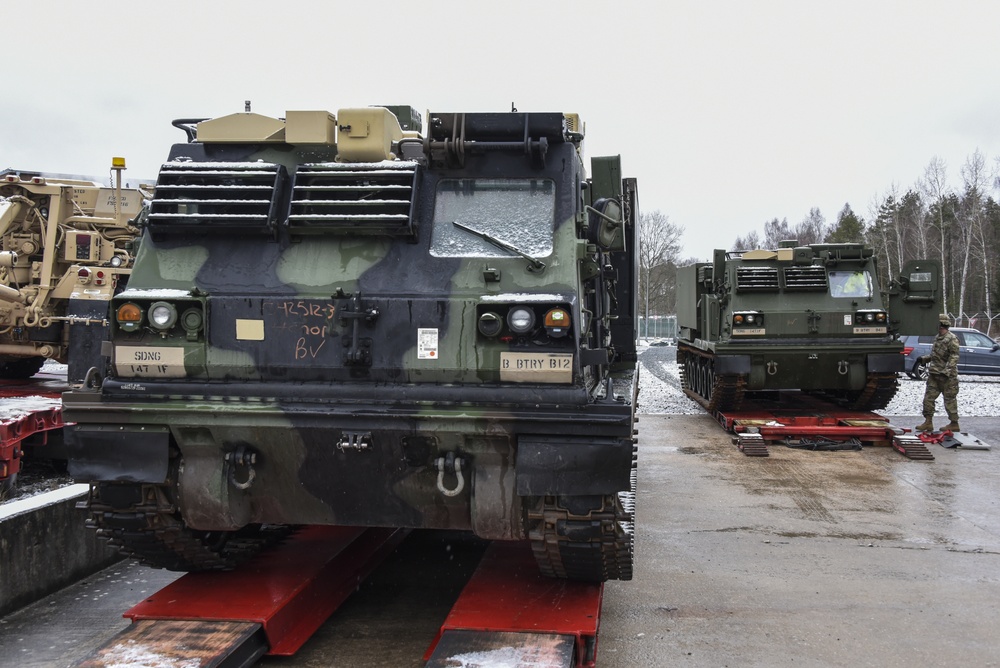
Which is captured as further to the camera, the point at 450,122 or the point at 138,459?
the point at 450,122

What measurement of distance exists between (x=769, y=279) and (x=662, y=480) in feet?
16.0

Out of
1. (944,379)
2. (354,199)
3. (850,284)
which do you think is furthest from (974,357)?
(354,199)

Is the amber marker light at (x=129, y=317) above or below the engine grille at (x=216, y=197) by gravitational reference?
below

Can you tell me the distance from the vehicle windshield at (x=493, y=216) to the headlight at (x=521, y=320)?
49cm

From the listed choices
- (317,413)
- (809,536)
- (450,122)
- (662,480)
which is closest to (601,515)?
(317,413)

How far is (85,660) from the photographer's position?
4.29 metres

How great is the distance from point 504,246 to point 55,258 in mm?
9097

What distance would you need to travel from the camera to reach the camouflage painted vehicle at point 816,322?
1266 centimetres

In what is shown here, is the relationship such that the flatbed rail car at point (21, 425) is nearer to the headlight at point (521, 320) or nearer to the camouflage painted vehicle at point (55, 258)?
the camouflage painted vehicle at point (55, 258)

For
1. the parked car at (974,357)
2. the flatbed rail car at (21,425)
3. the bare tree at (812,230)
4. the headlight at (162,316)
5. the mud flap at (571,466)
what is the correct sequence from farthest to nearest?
1. the bare tree at (812,230)
2. the parked car at (974,357)
3. the flatbed rail car at (21,425)
4. the headlight at (162,316)
5. the mud flap at (571,466)

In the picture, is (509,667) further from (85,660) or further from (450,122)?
(450,122)

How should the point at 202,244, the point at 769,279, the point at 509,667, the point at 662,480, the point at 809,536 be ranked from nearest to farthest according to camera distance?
the point at 509,667, the point at 202,244, the point at 809,536, the point at 662,480, the point at 769,279

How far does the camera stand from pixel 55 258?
1191cm

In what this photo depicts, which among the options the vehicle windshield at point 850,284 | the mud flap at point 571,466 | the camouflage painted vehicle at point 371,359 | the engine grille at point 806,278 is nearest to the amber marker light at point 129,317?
the camouflage painted vehicle at point 371,359
